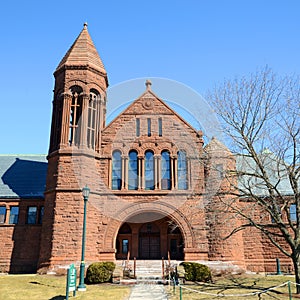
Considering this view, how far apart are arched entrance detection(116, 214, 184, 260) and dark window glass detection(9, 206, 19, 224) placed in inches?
287

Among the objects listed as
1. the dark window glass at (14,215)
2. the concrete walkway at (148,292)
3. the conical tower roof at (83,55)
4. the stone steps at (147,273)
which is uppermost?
the conical tower roof at (83,55)

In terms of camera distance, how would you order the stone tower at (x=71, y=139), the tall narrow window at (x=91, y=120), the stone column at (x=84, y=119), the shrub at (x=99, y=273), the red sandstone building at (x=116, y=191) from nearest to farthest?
the shrub at (x=99, y=273) < the stone tower at (x=71, y=139) < the red sandstone building at (x=116, y=191) < the stone column at (x=84, y=119) < the tall narrow window at (x=91, y=120)

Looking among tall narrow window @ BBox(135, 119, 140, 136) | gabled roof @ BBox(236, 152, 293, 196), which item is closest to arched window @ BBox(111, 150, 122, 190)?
tall narrow window @ BBox(135, 119, 140, 136)

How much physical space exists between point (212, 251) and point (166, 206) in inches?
150

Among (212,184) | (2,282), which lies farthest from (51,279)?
(212,184)

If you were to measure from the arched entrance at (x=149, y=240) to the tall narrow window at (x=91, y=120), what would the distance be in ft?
19.2

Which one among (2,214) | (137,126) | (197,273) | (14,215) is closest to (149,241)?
(197,273)

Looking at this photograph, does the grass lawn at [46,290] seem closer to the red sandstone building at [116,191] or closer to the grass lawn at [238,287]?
the red sandstone building at [116,191]

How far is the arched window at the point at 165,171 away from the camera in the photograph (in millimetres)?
22500

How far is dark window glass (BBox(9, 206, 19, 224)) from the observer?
2423 centimetres

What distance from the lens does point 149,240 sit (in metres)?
23.8

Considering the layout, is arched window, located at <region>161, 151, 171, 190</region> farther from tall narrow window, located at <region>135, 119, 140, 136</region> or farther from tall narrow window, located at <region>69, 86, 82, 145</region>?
tall narrow window, located at <region>69, 86, 82, 145</region>

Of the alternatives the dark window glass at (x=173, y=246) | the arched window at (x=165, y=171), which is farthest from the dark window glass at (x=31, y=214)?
the dark window glass at (x=173, y=246)

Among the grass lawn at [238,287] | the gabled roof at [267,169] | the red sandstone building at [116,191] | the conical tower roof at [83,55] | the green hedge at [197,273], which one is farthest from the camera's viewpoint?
the conical tower roof at [83,55]
